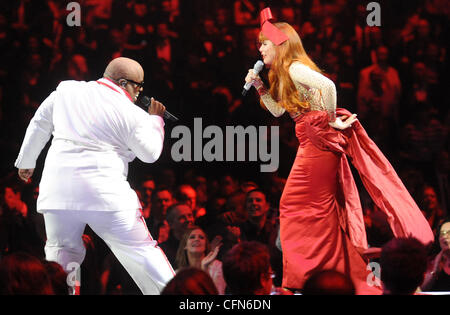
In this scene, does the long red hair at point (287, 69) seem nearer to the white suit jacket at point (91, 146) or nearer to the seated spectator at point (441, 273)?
the white suit jacket at point (91, 146)

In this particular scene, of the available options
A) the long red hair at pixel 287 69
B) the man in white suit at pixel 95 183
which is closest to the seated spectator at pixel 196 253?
the man in white suit at pixel 95 183

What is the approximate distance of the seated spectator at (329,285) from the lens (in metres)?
2.59

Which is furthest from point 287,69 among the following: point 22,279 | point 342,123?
point 22,279

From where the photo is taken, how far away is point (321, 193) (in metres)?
4.32

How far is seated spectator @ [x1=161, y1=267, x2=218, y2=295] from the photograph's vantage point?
8.64 ft

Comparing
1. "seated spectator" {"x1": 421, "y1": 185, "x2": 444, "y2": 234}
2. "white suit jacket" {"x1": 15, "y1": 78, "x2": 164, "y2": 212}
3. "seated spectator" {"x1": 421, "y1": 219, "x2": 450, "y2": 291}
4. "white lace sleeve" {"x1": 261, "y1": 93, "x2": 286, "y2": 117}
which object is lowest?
"seated spectator" {"x1": 421, "y1": 219, "x2": 450, "y2": 291}

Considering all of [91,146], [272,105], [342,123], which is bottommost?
[91,146]

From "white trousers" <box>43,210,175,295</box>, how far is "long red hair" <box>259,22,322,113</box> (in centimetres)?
120

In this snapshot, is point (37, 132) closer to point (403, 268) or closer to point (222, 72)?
point (403, 268)

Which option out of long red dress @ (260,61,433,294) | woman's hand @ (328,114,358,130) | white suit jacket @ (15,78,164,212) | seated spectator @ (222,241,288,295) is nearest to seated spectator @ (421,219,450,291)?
long red dress @ (260,61,433,294)

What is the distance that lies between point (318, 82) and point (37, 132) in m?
1.65

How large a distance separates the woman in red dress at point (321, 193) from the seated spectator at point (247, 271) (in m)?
1.28

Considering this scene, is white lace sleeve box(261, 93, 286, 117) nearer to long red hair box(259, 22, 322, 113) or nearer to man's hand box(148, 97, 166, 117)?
long red hair box(259, 22, 322, 113)

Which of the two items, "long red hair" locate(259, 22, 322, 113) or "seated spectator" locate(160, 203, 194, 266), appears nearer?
"long red hair" locate(259, 22, 322, 113)
